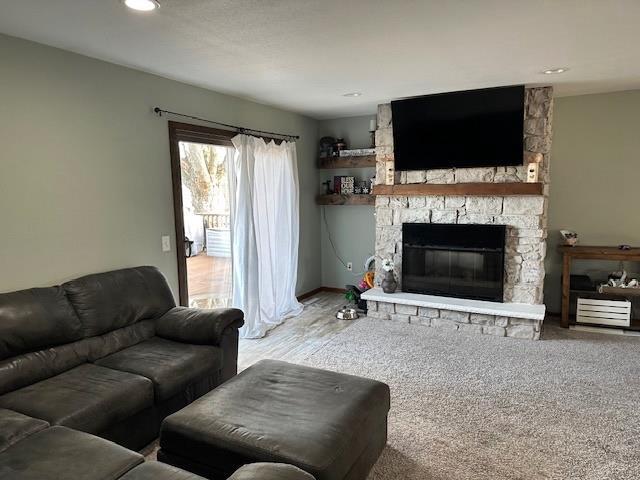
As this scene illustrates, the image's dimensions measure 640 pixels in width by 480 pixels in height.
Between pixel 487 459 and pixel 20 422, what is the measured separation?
2.37 m

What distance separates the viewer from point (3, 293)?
2.48 m

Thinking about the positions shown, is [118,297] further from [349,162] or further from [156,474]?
[349,162]

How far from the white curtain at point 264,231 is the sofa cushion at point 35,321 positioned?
1.88 metres

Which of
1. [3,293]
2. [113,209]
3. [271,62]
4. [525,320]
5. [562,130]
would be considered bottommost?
[525,320]

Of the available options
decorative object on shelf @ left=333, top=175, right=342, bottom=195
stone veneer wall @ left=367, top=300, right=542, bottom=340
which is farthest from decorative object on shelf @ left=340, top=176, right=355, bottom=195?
stone veneer wall @ left=367, top=300, right=542, bottom=340

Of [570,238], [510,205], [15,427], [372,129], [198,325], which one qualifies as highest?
[372,129]

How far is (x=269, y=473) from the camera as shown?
1376 mm

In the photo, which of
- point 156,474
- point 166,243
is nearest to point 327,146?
point 166,243

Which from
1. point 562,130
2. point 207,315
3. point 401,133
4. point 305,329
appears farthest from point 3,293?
point 562,130

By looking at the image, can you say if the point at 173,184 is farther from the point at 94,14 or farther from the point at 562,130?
the point at 562,130

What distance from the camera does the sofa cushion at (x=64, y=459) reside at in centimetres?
151

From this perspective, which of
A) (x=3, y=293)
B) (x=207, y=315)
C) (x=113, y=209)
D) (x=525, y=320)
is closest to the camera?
(x=3, y=293)

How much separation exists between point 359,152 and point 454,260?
193cm

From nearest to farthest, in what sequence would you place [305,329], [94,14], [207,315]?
1. [94,14]
2. [207,315]
3. [305,329]
